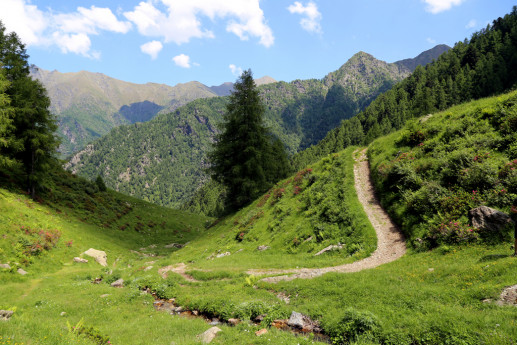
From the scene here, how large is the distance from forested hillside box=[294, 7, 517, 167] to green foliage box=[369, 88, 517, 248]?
A: 61.3m

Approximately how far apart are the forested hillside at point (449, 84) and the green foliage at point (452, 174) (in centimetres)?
6130

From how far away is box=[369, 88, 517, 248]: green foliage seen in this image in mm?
15297

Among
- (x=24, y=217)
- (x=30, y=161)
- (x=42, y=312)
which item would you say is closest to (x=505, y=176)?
(x=42, y=312)

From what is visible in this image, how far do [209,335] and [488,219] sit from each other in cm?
1616

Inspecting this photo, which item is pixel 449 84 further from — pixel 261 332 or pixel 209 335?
pixel 209 335

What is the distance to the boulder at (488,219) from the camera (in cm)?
1337

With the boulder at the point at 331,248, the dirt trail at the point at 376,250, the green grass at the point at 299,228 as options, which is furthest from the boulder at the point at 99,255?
the boulder at the point at 331,248

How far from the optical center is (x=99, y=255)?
30.1 m

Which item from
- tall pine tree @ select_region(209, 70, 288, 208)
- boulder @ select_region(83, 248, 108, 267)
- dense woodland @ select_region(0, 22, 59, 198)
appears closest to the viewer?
boulder @ select_region(83, 248, 108, 267)

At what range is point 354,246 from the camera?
19.1 metres

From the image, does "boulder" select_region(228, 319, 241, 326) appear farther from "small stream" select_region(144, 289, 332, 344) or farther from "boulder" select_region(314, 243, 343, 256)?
"boulder" select_region(314, 243, 343, 256)

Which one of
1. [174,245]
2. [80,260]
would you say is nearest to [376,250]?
[80,260]

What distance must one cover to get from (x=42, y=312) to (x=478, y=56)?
618 ft

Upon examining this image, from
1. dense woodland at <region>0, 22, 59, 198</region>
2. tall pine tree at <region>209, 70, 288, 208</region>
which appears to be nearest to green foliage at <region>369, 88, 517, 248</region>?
tall pine tree at <region>209, 70, 288, 208</region>
